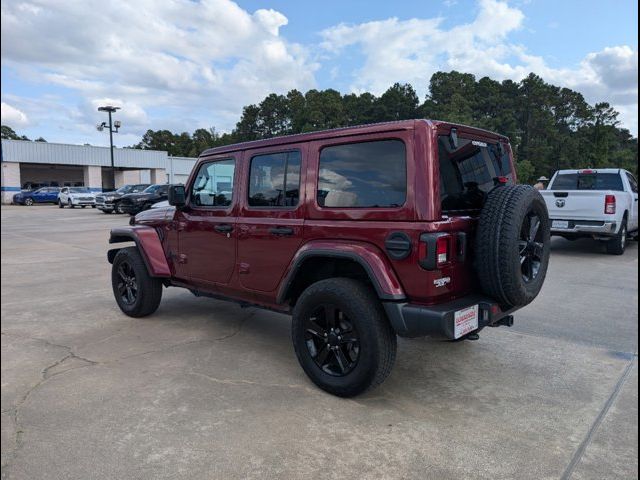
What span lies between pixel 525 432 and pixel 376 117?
5835 cm

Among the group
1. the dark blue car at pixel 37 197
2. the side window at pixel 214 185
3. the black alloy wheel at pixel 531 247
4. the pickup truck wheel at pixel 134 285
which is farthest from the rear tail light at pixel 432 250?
the dark blue car at pixel 37 197

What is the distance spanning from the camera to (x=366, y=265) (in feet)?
10.4

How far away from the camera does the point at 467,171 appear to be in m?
3.58

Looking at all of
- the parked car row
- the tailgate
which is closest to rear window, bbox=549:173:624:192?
the tailgate

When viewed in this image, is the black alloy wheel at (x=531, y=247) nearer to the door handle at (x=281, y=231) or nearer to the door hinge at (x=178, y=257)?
the door handle at (x=281, y=231)

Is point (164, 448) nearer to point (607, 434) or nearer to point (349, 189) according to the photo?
point (349, 189)

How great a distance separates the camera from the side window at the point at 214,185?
442 centimetres

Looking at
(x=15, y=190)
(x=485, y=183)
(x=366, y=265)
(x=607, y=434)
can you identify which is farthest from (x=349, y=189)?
(x=15, y=190)

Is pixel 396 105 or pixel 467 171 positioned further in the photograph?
pixel 396 105

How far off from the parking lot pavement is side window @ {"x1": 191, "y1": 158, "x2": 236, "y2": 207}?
→ 136 cm

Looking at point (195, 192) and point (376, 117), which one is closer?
point (195, 192)

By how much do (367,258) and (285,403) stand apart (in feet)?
3.83

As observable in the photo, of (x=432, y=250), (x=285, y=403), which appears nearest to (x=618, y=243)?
(x=432, y=250)

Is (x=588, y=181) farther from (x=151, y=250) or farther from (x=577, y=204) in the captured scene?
(x=151, y=250)
